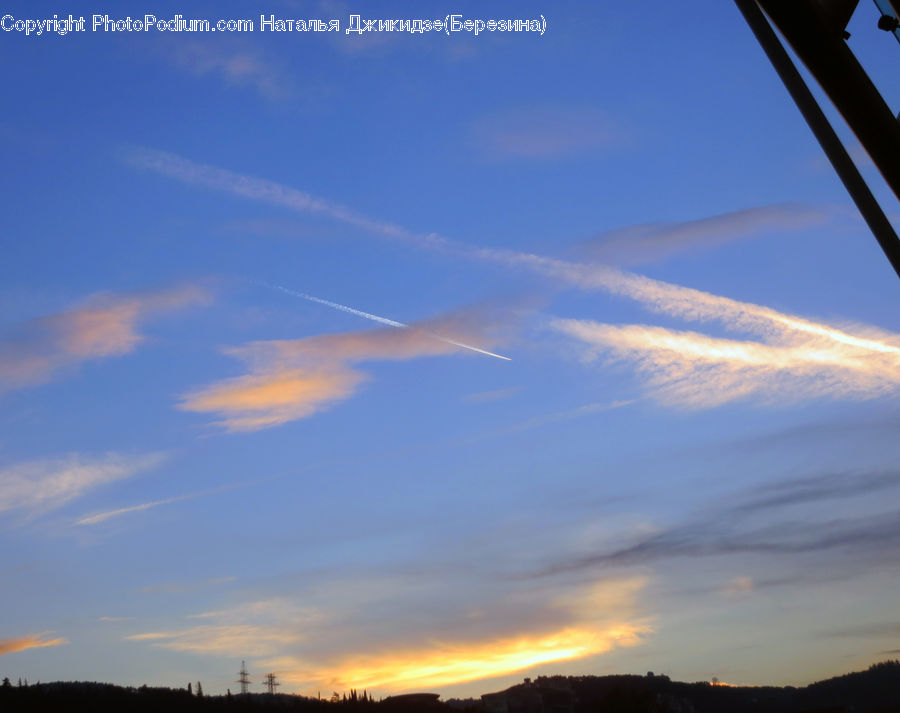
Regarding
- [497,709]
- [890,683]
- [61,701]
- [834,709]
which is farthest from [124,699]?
[890,683]

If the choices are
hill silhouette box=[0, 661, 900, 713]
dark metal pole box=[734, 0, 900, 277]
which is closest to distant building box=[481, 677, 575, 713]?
hill silhouette box=[0, 661, 900, 713]

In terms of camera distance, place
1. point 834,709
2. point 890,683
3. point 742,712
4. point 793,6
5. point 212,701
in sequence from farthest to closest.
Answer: point 742,712, point 212,701, point 890,683, point 834,709, point 793,6

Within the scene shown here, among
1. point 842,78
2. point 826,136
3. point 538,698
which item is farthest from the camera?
point 538,698

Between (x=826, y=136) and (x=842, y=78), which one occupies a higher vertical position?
(x=842, y=78)

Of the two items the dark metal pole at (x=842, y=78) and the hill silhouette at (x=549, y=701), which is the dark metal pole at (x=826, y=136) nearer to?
the dark metal pole at (x=842, y=78)

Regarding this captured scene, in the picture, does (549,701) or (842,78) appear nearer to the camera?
(842,78)

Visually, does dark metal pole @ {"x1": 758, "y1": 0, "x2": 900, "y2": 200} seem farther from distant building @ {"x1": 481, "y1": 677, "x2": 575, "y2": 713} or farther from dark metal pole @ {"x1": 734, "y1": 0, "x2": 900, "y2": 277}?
distant building @ {"x1": 481, "y1": 677, "x2": 575, "y2": 713}

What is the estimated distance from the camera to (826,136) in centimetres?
503

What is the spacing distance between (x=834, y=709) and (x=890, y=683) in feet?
37.6

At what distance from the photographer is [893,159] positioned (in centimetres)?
500

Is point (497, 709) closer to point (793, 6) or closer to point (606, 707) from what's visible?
point (606, 707)

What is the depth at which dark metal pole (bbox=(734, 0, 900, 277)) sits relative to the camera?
4.94 metres

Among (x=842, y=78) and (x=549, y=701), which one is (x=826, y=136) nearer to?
(x=842, y=78)

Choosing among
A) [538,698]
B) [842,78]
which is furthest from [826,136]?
[538,698]
